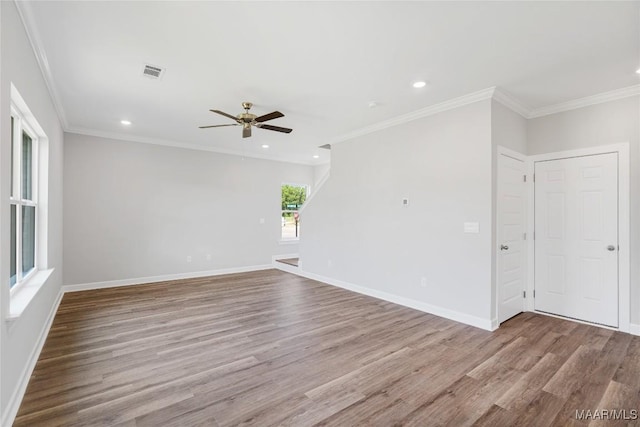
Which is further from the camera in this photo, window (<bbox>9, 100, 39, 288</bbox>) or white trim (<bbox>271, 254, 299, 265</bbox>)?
white trim (<bbox>271, 254, 299, 265</bbox>)

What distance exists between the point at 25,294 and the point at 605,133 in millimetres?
6233

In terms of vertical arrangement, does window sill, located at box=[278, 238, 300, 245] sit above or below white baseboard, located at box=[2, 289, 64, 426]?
above

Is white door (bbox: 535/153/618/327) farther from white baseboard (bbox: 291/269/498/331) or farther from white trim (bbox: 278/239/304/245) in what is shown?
white trim (bbox: 278/239/304/245)

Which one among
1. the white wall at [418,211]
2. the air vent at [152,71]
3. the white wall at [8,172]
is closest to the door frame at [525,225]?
the white wall at [418,211]

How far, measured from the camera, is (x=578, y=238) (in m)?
3.84

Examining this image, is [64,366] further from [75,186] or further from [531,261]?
[531,261]

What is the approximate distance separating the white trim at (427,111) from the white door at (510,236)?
0.78m

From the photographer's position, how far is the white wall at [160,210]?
17.5 feet

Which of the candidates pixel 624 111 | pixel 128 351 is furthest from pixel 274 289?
pixel 624 111

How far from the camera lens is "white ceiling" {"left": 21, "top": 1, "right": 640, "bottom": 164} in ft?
7.27

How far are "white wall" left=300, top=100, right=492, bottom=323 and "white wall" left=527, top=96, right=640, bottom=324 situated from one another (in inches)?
46.5

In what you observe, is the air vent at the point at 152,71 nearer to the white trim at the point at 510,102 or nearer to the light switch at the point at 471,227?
the white trim at the point at 510,102

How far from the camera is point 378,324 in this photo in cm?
374

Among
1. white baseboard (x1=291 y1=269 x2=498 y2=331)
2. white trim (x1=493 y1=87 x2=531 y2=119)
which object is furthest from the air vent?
white baseboard (x1=291 y1=269 x2=498 y2=331)
